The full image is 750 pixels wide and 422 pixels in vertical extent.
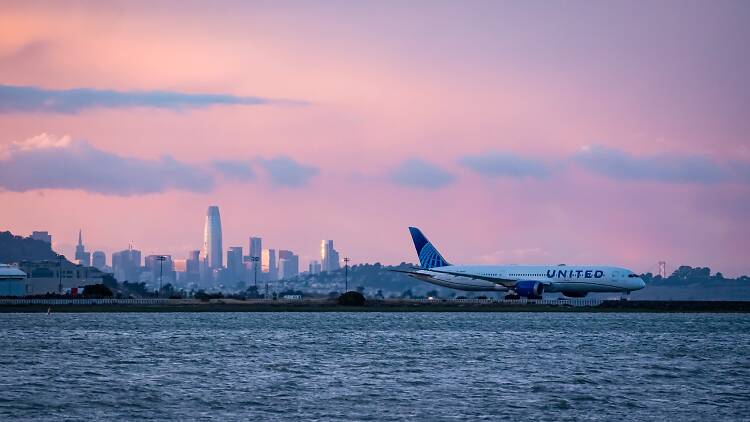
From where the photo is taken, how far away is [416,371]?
221 ft

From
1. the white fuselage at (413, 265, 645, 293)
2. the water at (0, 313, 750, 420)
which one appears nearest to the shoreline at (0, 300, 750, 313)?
the white fuselage at (413, 265, 645, 293)

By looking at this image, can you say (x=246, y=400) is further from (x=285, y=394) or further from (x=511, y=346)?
(x=511, y=346)

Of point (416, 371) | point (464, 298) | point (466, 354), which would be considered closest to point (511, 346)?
point (466, 354)

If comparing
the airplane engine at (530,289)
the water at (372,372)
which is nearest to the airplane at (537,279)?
the airplane engine at (530,289)

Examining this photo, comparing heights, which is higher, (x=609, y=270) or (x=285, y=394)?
(x=609, y=270)

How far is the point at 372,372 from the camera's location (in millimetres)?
66500

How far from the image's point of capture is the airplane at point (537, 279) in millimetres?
170500

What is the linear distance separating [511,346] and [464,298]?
109 metres

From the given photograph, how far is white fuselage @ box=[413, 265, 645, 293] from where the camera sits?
6708 inches

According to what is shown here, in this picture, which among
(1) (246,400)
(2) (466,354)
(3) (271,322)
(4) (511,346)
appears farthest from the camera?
(3) (271,322)

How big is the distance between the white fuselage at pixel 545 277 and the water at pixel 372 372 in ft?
166

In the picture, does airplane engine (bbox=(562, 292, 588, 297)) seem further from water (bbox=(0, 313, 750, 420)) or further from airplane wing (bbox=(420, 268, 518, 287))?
water (bbox=(0, 313, 750, 420))

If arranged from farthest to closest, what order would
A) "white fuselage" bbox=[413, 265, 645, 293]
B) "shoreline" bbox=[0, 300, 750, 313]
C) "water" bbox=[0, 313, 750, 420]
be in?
"white fuselage" bbox=[413, 265, 645, 293]
"shoreline" bbox=[0, 300, 750, 313]
"water" bbox=[0, 313, 750, 420]

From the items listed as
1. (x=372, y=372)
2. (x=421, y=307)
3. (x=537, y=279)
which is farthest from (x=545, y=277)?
(x=372, y=372)
